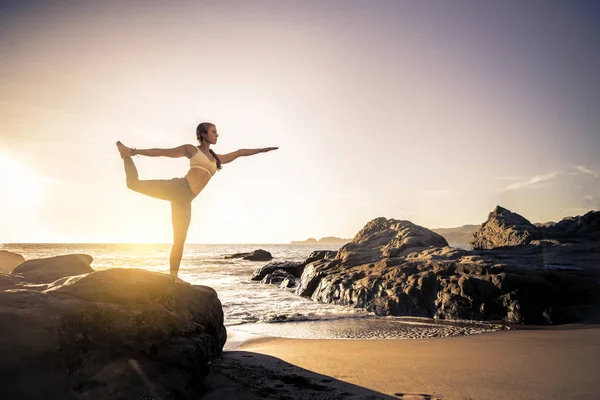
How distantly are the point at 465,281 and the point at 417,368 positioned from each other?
474 cm

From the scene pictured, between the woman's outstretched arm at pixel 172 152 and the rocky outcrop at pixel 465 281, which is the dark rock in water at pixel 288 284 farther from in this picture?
the woman's outstretched arm at pixel 172 152

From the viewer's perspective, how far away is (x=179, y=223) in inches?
179

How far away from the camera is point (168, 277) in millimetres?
4340

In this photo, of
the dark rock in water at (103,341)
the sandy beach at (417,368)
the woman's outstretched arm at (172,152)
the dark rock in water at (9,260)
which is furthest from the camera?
the dark rock in water at (9,260)

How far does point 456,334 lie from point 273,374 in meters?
4.20

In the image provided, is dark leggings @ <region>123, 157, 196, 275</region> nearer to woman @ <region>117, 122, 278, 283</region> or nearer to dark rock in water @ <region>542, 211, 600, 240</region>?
woman @ <region>117, 122, 278, 283</region>

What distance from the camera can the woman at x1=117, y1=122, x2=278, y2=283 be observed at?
4094mm

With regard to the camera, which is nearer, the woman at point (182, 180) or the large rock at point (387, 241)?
the woman at point (182, 180)

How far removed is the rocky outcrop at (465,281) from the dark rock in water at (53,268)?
6980mm

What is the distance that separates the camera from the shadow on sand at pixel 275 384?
358 cm

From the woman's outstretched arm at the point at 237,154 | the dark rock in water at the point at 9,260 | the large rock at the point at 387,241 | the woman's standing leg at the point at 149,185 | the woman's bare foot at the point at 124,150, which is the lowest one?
the dark rock in water at the point at 9,260

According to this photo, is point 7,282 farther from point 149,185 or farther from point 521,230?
point 521,230

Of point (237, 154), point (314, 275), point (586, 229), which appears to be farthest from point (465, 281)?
point (586, 229)

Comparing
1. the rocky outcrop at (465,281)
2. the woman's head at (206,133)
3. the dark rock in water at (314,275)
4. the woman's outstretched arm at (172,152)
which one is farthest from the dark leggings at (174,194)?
the dark rock in water at (314,275)
